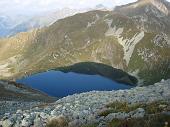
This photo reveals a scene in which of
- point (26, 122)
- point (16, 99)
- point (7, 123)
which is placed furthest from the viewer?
point (16, 99)

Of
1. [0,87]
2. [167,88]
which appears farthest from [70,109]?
[0,87]

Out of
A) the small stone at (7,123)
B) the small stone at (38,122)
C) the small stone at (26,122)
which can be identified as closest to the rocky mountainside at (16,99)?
the small stone at (7,123)

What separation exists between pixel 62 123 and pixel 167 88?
16.7 meters

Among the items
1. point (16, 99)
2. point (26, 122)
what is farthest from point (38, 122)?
point (16, 99)

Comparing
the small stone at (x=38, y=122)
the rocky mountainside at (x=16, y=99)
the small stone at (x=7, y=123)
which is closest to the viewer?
the small stone at (x=38, y=122)

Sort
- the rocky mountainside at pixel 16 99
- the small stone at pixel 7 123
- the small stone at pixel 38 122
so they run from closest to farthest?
the small stone at pixel 38 122, the small stone at pixel 7 123, the rocky mountainside at pixel 16 99

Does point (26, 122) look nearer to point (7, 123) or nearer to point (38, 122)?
point (38, 122)

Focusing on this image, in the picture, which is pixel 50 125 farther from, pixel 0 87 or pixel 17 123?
pixel 0 87

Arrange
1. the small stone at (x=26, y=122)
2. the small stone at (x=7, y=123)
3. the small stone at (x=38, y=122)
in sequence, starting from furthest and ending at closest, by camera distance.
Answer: the small stone at (x=7, y=123) → the small stone at (x=26, y=122) → the small stone at (x=38, y=122)

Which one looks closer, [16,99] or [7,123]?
[7,123]

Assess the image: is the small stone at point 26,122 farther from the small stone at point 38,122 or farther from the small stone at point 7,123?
the small stone at point 7,123

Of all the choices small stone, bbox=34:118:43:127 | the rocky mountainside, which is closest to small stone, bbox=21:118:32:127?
small stone, bbox=34:118:43:127

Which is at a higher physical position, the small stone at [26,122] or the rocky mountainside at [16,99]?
the rocky mountainside at [16,99]

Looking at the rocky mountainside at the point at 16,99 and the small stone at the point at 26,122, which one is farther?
the rocky mountainside at the point at 16,99
